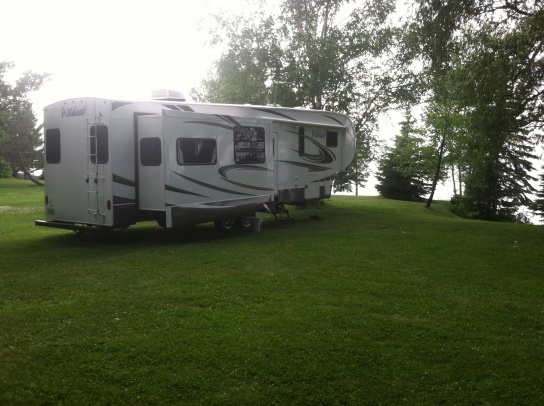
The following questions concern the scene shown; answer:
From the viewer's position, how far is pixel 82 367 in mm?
5297

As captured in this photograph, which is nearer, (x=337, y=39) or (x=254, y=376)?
(x=254, y=376)

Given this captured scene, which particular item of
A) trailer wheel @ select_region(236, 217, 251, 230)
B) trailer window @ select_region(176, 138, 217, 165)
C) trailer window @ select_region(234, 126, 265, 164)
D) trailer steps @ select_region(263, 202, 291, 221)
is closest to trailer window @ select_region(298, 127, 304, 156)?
trailer steps @ select_region(263, 202, 291, 221)

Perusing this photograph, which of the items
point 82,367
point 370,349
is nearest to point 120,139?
point 82,367

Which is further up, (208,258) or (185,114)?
(185,114)

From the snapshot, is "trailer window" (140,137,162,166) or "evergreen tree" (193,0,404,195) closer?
"trailer window" (140,137,162,166)

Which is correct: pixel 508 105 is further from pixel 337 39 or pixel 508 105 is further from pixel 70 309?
pixel 70 309

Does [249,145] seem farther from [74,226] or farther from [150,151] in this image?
[74,226]

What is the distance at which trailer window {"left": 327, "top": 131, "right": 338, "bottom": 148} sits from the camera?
55.2ft

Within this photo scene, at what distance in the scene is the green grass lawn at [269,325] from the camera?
5070mm

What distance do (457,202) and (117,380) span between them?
27649mm

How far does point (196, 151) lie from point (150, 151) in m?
1.03

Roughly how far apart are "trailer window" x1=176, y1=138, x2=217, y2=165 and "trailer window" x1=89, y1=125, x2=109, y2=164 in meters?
1.46

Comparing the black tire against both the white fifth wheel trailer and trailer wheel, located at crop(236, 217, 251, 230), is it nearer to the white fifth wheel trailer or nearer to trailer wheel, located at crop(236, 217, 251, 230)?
trailer wheel, located at crop(236, 217, 251, 230)

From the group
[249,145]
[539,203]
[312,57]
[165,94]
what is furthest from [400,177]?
[165,94]
